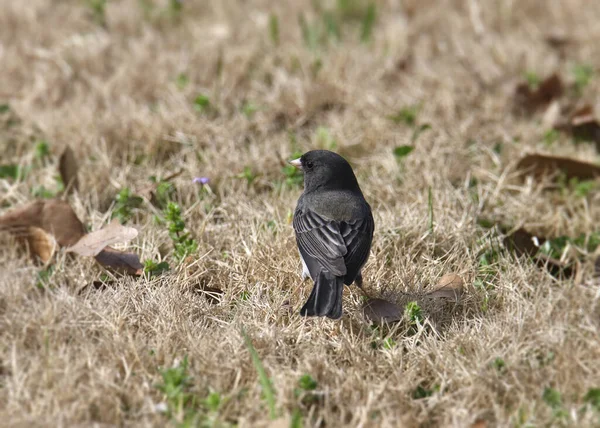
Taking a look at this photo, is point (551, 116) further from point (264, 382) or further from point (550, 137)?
point (264, 382)

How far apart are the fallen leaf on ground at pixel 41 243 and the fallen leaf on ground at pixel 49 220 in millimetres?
27

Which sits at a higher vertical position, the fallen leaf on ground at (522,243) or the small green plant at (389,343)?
the small green plant at (389,343)

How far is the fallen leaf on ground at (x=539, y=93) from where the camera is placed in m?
5.21

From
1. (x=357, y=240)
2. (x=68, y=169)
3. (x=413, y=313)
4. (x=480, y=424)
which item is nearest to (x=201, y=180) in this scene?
(x=68, y=169)

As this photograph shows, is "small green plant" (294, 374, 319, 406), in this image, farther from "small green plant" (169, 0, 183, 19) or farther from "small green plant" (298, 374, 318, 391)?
"small green plant" (169, 0, 183, 19)

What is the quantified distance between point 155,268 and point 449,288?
121cm

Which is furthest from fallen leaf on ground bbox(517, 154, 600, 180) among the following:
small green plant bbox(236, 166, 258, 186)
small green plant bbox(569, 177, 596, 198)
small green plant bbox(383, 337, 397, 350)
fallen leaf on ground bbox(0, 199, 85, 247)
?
fallen leaf on ground bbox(0, 199, 85, 247)

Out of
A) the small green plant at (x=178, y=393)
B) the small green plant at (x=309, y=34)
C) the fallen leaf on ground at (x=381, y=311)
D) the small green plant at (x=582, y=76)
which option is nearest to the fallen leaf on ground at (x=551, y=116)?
the small green plant at (x=582, y=76)

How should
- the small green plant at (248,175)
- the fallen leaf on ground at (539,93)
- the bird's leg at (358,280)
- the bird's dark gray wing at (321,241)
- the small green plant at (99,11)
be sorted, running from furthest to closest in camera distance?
the small green plant at (99,11) → the fallen leaf on ground at (539,93) → the small green plant at (248,175) → the bird's leg at (358,280) → the bird's dark gray wing at (321,241)

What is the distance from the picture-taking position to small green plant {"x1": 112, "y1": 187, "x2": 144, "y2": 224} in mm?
4016

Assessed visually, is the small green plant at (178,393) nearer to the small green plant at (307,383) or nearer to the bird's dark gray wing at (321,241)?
the small green plant at (307,383)

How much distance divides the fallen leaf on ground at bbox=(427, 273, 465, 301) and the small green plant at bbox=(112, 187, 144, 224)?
1.53 metres

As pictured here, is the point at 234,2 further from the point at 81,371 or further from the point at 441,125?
the point at 81,371

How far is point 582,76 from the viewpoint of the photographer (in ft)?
18.3
